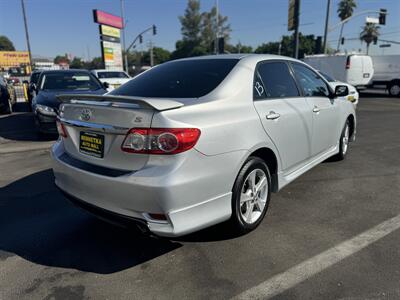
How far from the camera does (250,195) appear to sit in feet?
9.95

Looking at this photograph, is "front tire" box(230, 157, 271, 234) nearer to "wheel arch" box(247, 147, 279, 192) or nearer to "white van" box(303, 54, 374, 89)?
"wheel arch" box(247, 147, 279, 192)

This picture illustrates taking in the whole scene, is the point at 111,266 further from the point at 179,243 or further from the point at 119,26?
the point at 119,26

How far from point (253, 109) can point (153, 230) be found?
137 cm

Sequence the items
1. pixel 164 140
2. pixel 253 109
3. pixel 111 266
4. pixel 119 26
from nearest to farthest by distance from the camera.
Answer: pixel 164 140 → pixel 111 266 → pixel 253 109 → pixel 119 26

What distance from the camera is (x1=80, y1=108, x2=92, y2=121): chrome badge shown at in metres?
2.66

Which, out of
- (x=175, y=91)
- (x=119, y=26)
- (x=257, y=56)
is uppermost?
(x=119, y=26)

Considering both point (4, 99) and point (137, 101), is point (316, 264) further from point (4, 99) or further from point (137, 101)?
point (4, 99)

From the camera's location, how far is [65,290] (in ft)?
7.91

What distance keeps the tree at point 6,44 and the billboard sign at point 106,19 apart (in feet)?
379

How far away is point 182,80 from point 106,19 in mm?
28323

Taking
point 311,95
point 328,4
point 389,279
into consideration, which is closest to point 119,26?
point 328,4

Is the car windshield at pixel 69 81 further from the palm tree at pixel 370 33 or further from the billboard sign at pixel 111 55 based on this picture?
the palm tree at pixel 370 33

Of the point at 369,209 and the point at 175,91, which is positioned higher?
the point at 175,91

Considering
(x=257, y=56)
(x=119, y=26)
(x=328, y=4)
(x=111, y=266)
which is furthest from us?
(x=119, y=26)
